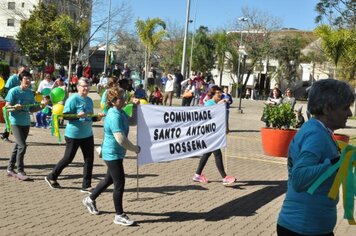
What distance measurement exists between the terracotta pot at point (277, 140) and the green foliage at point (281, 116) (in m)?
0.26

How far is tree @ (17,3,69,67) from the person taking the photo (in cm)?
4497

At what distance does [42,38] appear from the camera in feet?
148

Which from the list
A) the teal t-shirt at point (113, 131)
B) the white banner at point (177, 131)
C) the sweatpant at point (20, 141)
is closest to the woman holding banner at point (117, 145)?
the teal t-shirt at point (113, 131)

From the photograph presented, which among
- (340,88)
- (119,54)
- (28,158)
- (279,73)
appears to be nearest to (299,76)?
(279,73)

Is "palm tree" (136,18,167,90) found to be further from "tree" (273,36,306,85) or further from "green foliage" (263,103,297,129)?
"tree" (273,36,306,85)

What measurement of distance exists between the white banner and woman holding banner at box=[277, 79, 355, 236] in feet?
13.2

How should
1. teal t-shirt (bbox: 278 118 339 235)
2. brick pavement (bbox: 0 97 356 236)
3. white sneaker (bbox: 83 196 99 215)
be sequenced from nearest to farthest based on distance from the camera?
teal t-shirt (bbox: 278 118 339 235)
brick pavement (bbox: 0 97 356 236)
white sneaker (bbox: 83 196 99 215)

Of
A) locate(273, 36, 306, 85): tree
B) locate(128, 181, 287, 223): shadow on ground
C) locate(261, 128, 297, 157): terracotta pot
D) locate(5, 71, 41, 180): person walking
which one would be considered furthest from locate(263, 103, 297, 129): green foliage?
locate(273, 36, 306, 85): tree

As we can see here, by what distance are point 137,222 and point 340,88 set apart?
12.9 feet

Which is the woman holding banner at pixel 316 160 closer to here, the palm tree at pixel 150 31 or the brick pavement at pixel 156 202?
the brick pavement at pixel 156 202

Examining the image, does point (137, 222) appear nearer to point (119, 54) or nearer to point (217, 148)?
point (217, 148)

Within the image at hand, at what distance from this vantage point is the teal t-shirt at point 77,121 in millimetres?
7465

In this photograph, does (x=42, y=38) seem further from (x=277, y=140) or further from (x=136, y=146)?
(x=136, y=146)

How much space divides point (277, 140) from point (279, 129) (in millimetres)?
297
